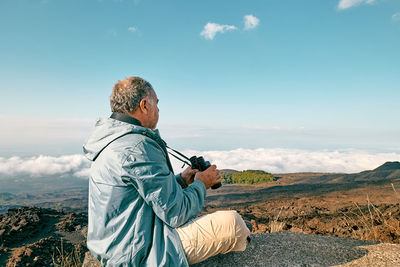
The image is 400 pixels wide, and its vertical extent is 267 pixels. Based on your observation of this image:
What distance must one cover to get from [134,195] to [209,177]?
25.8 inches

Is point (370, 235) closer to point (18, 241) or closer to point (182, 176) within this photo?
point (182, 176)

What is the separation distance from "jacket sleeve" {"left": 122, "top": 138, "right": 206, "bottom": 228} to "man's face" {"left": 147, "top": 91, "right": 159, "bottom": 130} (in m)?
0.37

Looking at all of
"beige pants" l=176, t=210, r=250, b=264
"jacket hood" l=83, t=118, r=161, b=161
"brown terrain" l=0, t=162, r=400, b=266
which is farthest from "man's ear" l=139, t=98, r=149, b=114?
"brown terrain" l=0, t=162, r=400, b=266

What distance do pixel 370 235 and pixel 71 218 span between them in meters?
9.24

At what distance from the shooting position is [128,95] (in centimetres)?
227

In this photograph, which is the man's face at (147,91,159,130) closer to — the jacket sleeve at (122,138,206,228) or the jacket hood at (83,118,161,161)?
the jacket hood at (83,118,161,161)

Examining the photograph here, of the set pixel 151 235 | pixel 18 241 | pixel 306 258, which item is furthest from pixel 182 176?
pixel 18 241

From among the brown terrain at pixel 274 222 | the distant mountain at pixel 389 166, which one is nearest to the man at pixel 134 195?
the brown terrain at pixel 274 222

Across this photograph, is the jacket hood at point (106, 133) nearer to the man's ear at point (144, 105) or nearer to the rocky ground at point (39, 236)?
the man's ear at point (144, 105)

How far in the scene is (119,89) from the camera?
90.8 inches

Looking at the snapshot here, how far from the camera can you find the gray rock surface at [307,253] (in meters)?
3.00

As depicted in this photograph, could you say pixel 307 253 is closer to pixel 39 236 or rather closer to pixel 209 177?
pixel 209 177

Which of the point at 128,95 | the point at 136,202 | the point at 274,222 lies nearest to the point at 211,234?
the point at 136,202

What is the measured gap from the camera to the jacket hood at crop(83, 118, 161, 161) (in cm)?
210
